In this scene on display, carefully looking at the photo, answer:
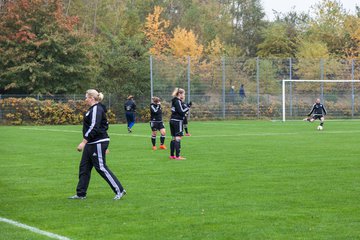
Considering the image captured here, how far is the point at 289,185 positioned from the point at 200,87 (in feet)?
124

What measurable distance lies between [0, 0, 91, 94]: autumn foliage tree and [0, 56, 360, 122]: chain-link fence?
3.02 meters

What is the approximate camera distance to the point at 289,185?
13.8 meters

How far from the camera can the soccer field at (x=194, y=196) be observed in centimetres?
944

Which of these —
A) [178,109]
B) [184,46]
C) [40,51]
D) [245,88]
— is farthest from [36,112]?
[184,46]

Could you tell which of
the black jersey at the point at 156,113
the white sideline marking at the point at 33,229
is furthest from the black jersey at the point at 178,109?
the white sideline marking at the point at 33,229

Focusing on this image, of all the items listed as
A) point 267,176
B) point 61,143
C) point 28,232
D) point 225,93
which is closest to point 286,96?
point 225,93

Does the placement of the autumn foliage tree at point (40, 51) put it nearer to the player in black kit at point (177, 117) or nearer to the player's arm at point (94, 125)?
the player in black kit at point (177, 117)

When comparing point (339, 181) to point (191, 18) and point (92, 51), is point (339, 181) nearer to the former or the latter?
point (92, 51)

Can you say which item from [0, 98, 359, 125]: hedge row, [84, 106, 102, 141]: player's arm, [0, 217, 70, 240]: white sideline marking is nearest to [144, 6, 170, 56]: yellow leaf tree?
[0, 98, 359, 125]: hedge row

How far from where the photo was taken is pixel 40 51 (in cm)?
5284

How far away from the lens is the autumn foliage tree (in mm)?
52188

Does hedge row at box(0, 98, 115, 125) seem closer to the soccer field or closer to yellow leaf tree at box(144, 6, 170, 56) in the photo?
the soccer field

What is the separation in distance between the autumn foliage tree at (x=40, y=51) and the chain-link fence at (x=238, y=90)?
9.92 ft

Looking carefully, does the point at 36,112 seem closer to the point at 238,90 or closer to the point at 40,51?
the point at 40,51
